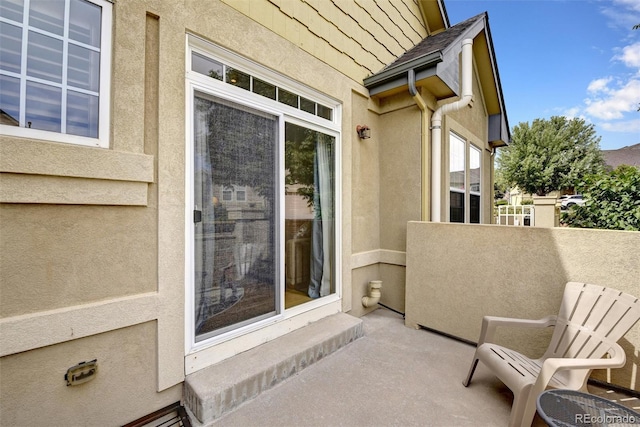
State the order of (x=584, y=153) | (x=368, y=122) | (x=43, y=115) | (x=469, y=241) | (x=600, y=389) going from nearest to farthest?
(x=43, y=115) < (x=600, y=389) < (x=469, y=241) < (x=368, y=122) < (x=584, y=153)

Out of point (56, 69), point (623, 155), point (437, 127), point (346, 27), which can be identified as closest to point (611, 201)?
point (437, 127)

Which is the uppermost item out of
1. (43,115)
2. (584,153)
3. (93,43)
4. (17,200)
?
(584,153)

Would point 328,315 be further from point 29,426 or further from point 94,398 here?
point 29,426

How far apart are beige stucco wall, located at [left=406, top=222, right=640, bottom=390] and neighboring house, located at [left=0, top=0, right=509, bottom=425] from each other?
0.64 m

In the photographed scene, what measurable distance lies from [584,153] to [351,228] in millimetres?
26620

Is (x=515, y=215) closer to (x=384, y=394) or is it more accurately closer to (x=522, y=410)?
(x=522, y=410)

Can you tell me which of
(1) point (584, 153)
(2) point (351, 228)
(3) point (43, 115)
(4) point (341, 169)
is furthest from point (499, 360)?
(1) point (584, 153)

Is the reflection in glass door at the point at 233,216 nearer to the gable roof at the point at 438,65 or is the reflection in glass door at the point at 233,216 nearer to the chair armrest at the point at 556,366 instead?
the gable roof at the point at 438,65

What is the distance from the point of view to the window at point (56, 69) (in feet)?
5.55

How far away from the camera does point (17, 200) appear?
1.62 meters

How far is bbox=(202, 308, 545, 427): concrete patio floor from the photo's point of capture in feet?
7.02

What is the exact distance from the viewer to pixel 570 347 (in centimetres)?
237

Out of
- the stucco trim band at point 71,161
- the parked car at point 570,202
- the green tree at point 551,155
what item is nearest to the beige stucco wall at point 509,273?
the parked car at point 570,202

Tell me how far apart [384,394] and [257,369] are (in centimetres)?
114
